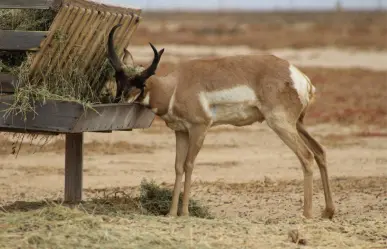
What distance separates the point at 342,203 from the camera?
12828mm

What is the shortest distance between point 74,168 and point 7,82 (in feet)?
6.13

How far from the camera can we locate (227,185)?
14.4 metres

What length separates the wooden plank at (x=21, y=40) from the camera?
10.1 meters

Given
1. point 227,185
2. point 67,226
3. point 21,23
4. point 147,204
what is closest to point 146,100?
point 147,204

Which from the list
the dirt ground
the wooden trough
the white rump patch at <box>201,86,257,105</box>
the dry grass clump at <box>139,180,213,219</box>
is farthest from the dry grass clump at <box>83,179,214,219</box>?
the white rump patch at <box>201,86,257,105</box>

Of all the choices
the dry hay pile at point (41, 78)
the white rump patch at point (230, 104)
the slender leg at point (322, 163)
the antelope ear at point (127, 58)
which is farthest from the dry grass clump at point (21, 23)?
the slender leg at point (322, 163)

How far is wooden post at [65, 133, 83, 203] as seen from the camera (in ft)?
38.5

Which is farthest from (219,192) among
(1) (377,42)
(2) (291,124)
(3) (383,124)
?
(1) (377,42)

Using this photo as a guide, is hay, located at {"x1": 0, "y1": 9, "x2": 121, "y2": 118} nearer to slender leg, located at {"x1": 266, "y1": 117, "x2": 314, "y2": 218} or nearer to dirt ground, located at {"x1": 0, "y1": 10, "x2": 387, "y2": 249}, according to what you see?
dirt ground, located at {"x1": 0, "y1": 10, "x2": 387, "y2": 249}

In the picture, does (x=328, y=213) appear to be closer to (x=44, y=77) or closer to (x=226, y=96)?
(x=226, y=96)

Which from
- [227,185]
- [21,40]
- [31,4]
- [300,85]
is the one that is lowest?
[227,185]

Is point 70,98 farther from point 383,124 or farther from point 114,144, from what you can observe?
point 383,124

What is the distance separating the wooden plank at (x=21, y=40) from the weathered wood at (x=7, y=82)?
0.99 feet

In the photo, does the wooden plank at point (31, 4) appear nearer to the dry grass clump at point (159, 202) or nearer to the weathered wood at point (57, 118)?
the weathered wood at point (57, 118)
